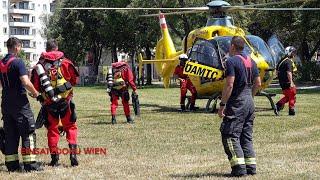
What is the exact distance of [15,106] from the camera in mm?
8188

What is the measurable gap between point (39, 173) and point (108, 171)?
102 centimetres

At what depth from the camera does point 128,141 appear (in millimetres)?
11547

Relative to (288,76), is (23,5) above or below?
above

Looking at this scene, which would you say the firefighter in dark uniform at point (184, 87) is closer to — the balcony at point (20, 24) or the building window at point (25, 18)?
the balcony at point (20, 24)

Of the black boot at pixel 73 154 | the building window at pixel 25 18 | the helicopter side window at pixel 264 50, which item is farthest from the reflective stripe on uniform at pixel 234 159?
the building window at pixel 25 18

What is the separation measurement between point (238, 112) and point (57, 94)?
2.85m

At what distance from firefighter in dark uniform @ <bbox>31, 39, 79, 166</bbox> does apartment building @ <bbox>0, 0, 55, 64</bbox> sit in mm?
94640

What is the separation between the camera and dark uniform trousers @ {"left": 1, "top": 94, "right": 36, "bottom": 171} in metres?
8.20

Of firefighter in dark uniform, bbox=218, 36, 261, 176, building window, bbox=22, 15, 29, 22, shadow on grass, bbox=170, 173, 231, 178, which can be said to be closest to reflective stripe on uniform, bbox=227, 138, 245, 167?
firefighter in dark uniform, bbox=218, 36, 261, 176

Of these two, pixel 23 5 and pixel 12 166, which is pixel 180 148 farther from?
pixel 23 5

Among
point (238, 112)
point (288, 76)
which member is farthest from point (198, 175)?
point (288, 76)

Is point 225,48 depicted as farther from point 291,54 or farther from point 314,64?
point 314,64

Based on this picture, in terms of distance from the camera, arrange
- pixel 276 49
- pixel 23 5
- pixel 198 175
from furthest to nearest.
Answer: pixel 23 5 < pixel 276 49 < pixel 198 175

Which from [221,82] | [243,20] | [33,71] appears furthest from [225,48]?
[243,20]
